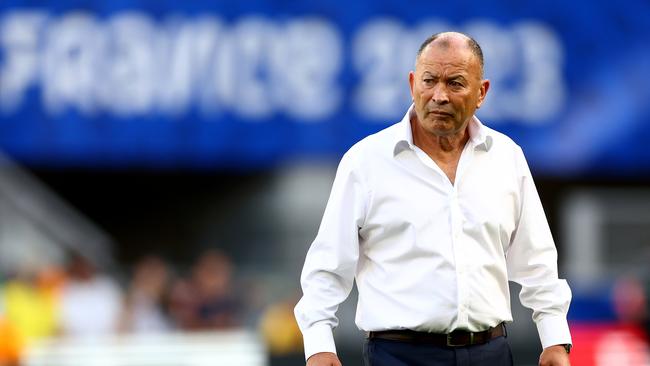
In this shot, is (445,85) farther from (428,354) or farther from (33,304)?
(33,304)

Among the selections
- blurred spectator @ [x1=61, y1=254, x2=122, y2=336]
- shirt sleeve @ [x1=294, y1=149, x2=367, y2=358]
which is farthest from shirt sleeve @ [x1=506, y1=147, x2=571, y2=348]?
blurred spectator @ [x1=61, y1=254, x2=122, y2=336]

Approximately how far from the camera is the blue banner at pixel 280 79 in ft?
62.6

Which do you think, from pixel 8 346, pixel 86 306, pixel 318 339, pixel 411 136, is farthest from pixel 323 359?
pixel 86 306

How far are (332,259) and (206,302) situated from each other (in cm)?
946

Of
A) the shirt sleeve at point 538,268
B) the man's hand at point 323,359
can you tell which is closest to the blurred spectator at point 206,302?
the shirt sleeve at point 538,268

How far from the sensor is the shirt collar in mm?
4488

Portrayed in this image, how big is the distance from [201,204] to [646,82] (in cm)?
657

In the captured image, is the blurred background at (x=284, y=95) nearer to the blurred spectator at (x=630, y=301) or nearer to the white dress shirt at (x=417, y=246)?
the blurred spectator at (x=630, y=301)

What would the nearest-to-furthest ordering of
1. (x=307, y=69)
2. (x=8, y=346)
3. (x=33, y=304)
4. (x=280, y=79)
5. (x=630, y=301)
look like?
(x=8, y=346) < (x=33, y=304) < (x=630, y=301) < (x=280, y=79) < (x=307, y=69)

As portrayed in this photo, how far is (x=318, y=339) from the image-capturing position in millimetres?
4414

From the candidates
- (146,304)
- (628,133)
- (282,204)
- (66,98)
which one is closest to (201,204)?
(282,204)

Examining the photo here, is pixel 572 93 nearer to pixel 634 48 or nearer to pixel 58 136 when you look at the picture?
pixel 634 48

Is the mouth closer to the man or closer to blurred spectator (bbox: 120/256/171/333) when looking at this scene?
the man

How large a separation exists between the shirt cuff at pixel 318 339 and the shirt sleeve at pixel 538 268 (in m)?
0.68
